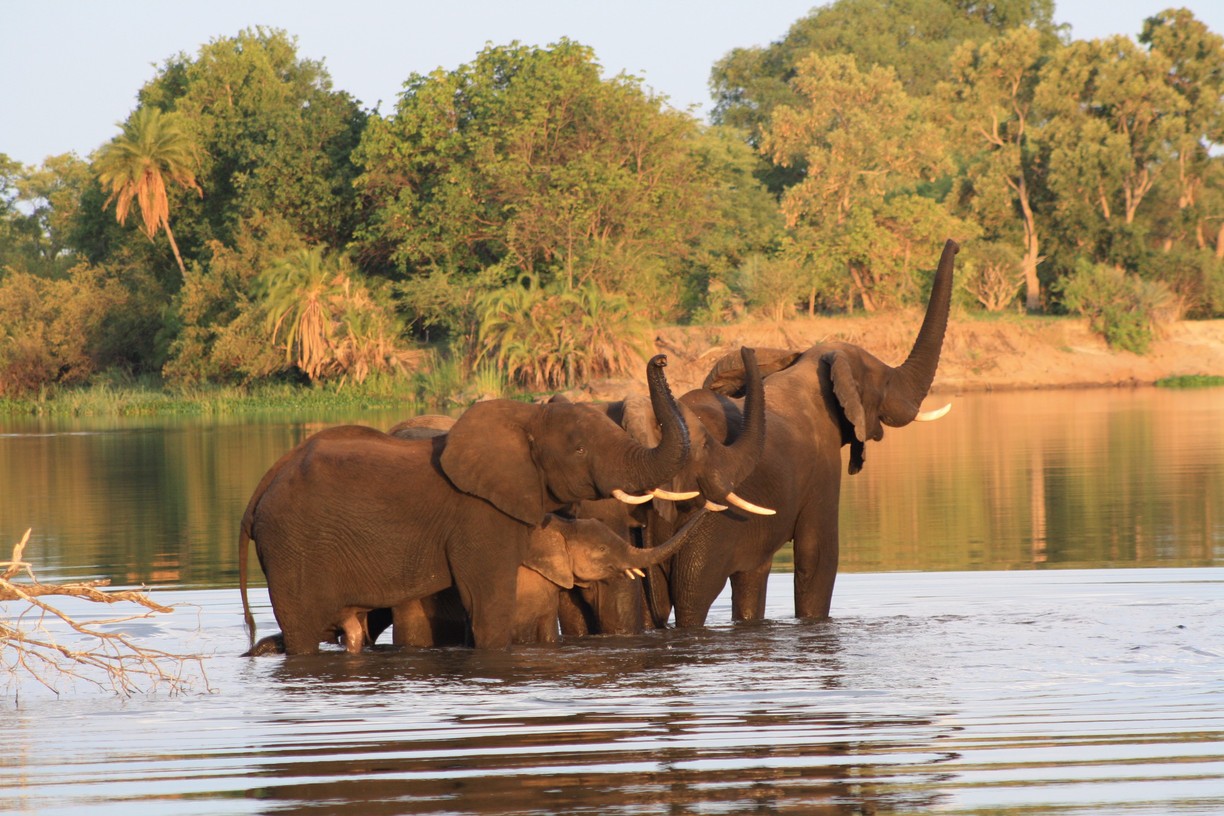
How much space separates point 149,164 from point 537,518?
54.4 m

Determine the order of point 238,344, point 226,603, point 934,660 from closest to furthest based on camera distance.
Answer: point 934,660, point 226,603, point 238,344

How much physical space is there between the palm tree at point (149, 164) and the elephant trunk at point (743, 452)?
52631 millimetres

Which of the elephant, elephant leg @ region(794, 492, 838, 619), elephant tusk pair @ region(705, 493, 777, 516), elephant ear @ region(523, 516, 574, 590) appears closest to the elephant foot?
the elephant

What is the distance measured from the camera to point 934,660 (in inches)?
391

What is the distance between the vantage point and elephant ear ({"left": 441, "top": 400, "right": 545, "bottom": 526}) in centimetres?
1010

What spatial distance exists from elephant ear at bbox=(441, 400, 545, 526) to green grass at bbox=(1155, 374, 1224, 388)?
45.5 m

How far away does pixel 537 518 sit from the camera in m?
10.2

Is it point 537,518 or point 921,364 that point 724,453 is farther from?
point 921,364

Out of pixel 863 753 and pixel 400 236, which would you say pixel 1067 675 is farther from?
pixel 400 236

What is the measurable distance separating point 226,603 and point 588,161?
4235 cm

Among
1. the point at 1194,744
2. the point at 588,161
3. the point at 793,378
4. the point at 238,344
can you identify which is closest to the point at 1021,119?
the point at 588,161

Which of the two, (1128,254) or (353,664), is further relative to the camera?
(1128,254)

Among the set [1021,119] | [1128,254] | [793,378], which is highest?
[1021,119]

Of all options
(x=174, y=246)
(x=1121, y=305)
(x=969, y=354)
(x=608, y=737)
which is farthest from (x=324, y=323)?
(x=608, y=737)
